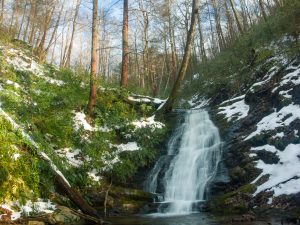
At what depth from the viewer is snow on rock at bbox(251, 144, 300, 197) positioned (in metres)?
8.86

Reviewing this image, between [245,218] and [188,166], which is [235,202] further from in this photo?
[188,166]

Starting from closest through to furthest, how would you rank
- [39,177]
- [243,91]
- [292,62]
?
[39,177] < [292,62] < [243,91]

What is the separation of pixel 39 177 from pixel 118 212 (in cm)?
284

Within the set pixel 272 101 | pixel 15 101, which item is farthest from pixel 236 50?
pixel 15 101

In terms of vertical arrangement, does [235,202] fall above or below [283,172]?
below

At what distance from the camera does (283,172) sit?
9.53 meters

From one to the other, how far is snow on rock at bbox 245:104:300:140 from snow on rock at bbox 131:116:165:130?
420 cm

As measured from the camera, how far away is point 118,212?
1034 centimetres

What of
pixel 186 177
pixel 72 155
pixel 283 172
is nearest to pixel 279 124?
pixel 283 172

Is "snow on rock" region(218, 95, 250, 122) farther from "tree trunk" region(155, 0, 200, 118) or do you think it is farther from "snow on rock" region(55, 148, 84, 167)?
"snow on rock" region(55, 148, 84, 167)

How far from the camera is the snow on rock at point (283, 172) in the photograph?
886 cm

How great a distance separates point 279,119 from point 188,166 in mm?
3538

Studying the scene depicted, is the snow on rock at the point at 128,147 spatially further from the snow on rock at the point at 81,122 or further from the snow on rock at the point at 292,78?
the snow on rock at the point at 292,78

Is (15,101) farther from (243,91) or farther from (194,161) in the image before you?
(243,91)
